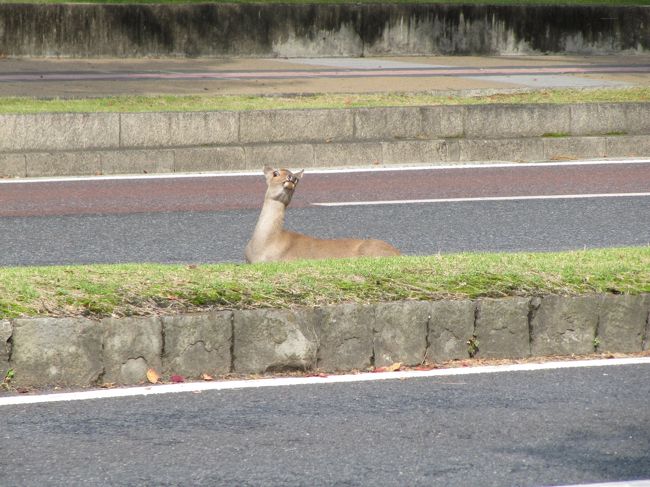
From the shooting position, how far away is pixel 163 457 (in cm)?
493

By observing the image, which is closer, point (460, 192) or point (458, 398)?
point (458, 398)

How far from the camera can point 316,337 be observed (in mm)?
6293

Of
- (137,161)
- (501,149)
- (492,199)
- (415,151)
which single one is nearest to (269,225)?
(492,199)

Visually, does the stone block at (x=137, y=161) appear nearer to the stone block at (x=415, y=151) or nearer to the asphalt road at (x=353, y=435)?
the stone block at (x=415, y=151)

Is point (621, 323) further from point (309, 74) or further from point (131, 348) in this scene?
point (309, 74)

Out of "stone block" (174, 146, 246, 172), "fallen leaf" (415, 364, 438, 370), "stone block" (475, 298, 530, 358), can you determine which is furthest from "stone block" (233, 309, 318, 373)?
"stone block" (174, 146, 246, 172)

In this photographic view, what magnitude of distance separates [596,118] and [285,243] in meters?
7.88

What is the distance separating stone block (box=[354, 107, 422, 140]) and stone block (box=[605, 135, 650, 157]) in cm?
221

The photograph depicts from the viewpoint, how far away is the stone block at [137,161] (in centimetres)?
1344

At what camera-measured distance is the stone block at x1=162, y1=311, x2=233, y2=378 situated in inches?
240

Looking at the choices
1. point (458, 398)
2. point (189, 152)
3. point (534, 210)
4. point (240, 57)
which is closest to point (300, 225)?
point (534, 210)

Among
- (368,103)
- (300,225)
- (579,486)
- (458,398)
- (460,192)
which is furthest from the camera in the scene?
(368,103)

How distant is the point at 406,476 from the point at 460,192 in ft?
24.7

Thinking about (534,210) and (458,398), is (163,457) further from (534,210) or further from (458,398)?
(534,210)
